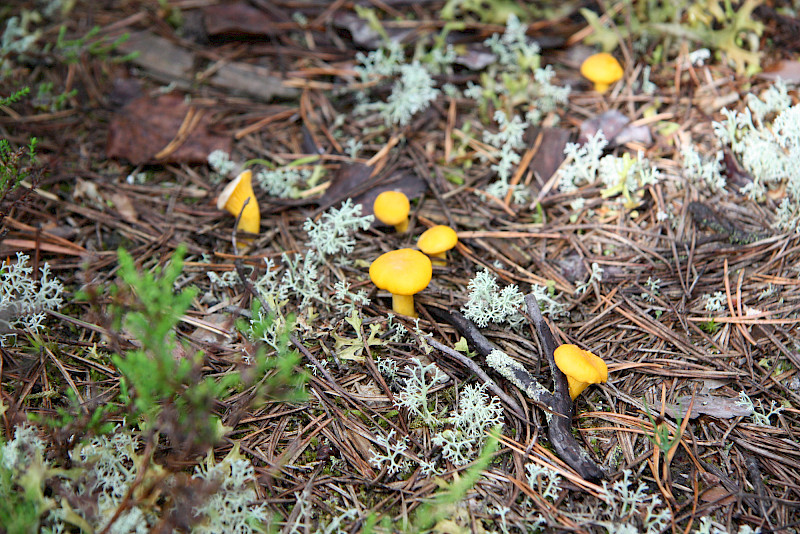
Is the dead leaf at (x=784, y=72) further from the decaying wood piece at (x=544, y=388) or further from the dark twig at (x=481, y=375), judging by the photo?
the dark twig at (x=481, y=375)

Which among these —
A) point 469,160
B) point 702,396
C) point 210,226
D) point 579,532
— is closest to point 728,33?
point 469,160

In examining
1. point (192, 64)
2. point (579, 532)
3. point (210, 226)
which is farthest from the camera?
point (192, 64)

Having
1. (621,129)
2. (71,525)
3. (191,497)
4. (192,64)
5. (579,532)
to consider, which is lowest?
(579,532)

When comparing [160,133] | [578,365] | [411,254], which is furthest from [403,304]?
[160,133]

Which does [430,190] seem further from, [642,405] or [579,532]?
[579,532]

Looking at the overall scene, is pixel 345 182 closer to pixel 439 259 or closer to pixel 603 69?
pixel 439 259

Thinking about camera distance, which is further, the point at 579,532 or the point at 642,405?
the point at 642,405

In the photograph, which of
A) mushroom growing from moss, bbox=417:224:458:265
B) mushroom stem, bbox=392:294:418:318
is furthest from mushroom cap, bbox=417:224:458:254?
mushroom stem, bbox=392:294:418:318

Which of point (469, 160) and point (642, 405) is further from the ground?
point (469, 160)
